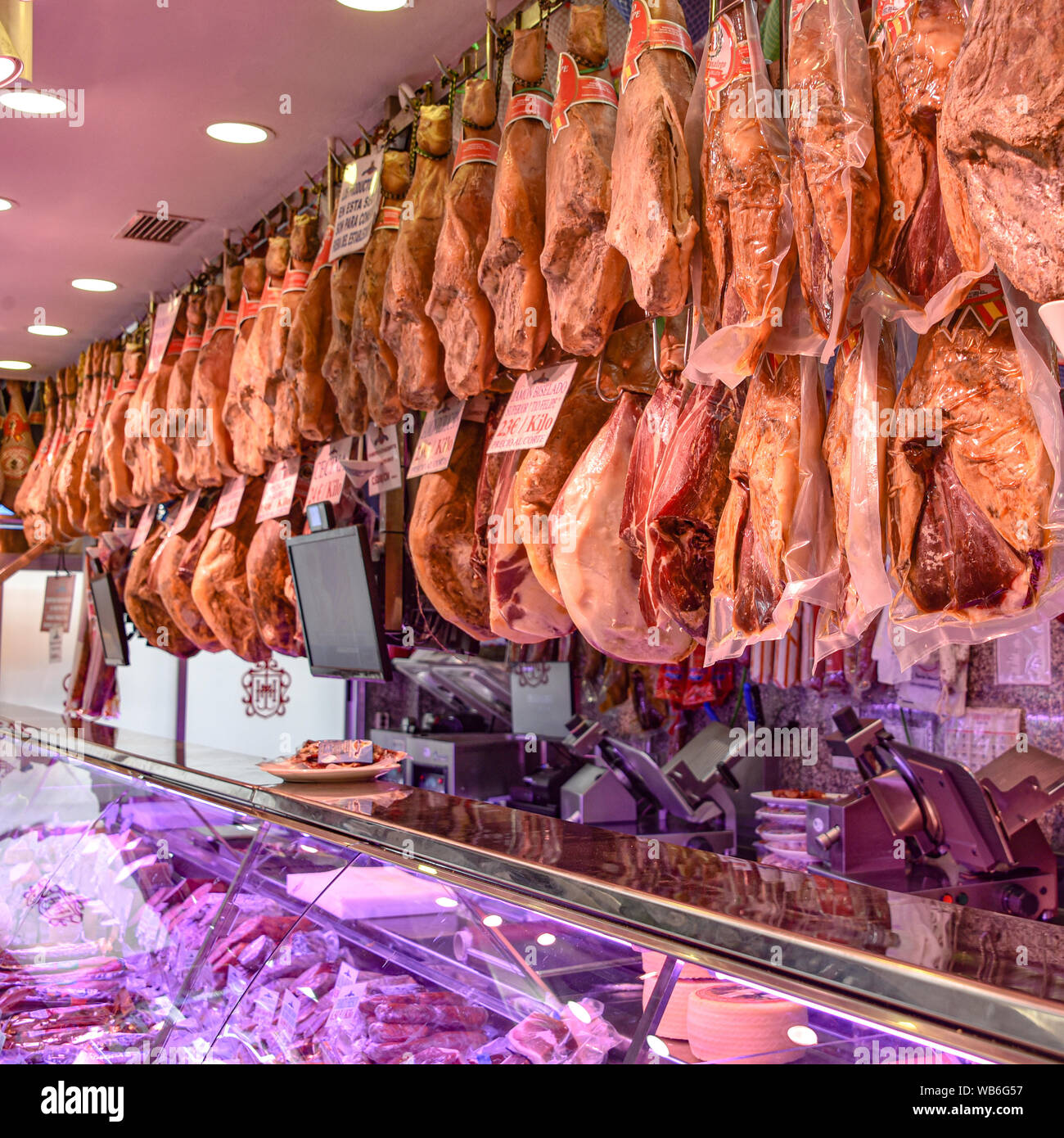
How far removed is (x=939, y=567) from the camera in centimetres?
167

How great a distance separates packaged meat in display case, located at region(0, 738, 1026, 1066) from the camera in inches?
60.4

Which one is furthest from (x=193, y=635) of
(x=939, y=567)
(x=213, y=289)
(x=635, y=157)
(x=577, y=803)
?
(x=939, y=567)

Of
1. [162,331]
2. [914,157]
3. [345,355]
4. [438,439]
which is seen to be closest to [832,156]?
[914,157]

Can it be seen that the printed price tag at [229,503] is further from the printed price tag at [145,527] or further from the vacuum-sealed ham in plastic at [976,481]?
the vacuum-sealed ham in plastic at [976,481]

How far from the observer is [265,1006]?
→ 241cm

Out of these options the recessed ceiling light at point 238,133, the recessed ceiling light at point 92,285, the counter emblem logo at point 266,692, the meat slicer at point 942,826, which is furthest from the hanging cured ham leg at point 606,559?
the counter emblem logo at point 266,692

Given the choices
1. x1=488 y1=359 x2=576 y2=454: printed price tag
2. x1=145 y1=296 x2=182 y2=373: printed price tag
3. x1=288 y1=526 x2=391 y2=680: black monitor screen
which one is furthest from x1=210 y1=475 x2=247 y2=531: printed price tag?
x1=488 y1=359 x2=576 y2=454: printed price tag

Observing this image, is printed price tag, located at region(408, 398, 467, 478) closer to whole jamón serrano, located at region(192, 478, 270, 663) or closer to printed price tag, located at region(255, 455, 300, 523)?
printed price tag, located at region(255, 455, 300, 523)

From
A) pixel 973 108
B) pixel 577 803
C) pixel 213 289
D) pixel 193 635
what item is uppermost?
pixel 213 289

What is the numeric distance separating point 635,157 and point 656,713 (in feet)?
14.3

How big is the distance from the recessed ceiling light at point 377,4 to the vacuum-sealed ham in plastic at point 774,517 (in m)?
2.07

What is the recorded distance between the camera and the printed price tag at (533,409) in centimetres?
272
